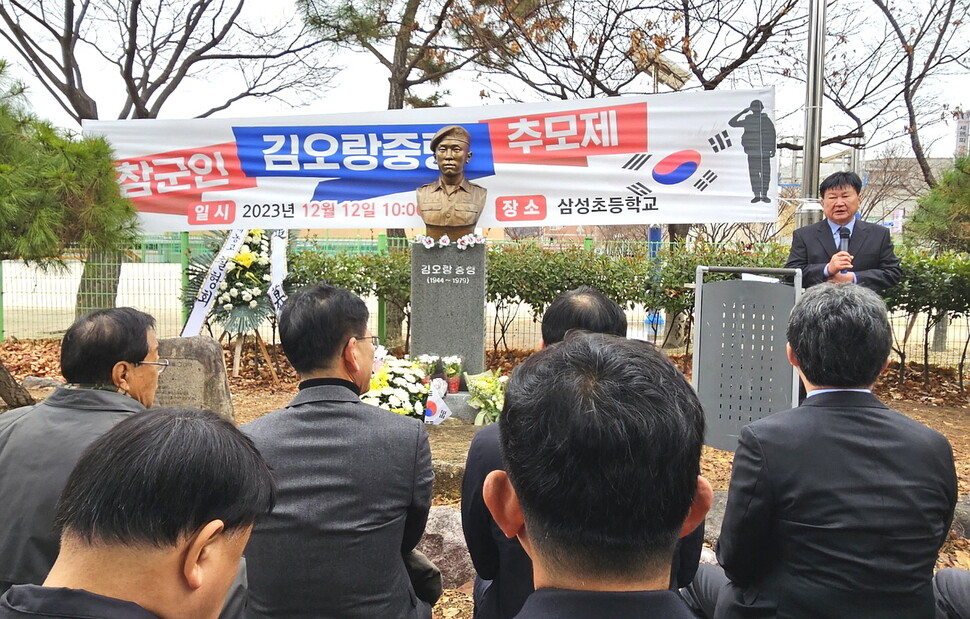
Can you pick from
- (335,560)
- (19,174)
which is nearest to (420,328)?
(19,174)

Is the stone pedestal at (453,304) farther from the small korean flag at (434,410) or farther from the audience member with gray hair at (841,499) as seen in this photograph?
the audience member with gray hair at (841,499)

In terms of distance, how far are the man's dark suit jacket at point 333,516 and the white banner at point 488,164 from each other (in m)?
4.75

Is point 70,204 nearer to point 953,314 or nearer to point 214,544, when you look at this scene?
point 214,544

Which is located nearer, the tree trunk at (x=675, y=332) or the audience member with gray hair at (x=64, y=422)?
the audience member with gray hair at (x=64, y=422)

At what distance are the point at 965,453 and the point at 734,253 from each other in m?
2.93

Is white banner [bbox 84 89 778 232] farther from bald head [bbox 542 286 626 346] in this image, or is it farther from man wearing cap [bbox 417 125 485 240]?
bald head [bbox 542 286 626 346]

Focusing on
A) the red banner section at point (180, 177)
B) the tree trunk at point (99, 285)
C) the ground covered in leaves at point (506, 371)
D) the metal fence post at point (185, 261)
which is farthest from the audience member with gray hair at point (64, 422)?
the tree trunk at point (99, 285)

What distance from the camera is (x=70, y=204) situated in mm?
4387

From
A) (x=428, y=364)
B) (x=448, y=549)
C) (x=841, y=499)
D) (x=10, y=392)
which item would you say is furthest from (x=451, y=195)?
(x=841, y=499)

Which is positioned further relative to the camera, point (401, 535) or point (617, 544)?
point (401, 535)

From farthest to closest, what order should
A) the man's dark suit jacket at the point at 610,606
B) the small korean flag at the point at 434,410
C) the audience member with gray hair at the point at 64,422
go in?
the small korean flag at the point at 434,410 < the audience member with gray hair at the point at 64,422 < the man's dark suit jacket at the point at 610,606

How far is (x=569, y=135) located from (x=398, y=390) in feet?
10.2

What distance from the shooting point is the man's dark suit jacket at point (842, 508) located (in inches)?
65.1

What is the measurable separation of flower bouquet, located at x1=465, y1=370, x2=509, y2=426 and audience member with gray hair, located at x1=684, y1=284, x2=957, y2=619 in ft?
10.7
